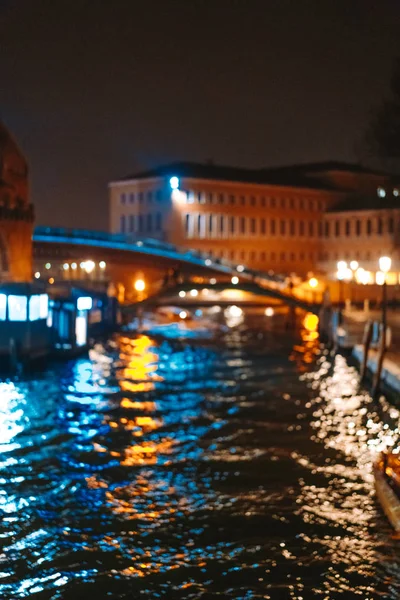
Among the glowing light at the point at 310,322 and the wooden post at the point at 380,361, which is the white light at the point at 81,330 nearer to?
the wooden post at the point at 380,361

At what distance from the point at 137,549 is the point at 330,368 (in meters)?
17.0

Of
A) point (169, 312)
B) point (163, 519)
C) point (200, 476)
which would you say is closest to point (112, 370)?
point (200, 476)

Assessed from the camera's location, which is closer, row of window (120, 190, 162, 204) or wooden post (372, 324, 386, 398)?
wooden post (372, 324, 386, 398)

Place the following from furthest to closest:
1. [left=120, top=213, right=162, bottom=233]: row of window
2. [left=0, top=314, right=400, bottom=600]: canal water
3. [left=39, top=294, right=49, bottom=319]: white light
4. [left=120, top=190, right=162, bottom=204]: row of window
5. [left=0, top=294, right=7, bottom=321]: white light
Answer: [left=120, top=190, right=162, bottom=204]: row of window → [left=120, top=213, right=162, bottom=233]: row of window → [left=39, top=294, right=49, bottom=319]: white light → [left=0, top=294, right=7, bottom=321]: white light → [left=0, top=314, right=400, bottom=600]: canal water

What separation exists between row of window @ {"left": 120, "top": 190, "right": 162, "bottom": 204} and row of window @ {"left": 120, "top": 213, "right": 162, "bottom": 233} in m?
1.15

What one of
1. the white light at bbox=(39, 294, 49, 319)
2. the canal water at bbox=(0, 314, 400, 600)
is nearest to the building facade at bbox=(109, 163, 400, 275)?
the white light at bbox=(39, 294, 49, 319)

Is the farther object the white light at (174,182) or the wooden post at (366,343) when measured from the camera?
the white light at (174,182)

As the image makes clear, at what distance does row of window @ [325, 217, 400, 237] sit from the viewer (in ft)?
231

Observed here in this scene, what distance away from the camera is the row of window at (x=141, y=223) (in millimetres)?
71438

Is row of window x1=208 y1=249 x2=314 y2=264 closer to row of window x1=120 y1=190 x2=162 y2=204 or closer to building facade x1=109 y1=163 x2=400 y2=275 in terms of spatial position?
building facade x1=109 y1=163 x2=400 y2=275

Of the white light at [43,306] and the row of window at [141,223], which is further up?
the row of window at [141,223]

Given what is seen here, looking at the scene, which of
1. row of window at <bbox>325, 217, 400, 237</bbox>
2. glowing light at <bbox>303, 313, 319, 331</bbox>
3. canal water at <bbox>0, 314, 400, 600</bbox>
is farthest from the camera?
row of window at <bbox>325, 217, 400, 237</bbox>

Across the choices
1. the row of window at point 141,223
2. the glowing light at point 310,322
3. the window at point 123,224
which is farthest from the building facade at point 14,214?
the window at point 123,224

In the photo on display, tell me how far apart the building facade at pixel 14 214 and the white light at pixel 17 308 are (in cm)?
1156
